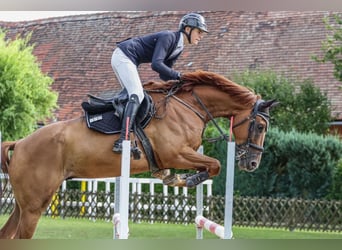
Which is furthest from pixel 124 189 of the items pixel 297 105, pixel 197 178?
pixel 297 105

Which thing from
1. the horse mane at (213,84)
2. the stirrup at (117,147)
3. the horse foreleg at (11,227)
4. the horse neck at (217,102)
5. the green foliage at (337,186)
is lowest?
the green foliage at (337,186)

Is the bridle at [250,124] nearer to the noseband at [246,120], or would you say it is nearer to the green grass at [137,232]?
the noseband at [246,120]

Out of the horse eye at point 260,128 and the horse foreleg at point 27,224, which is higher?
the horse eye at point 260,128

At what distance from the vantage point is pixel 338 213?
42.8ft

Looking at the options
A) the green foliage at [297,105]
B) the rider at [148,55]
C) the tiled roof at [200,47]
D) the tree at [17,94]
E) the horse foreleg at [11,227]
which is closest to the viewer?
the rider at [148,55]

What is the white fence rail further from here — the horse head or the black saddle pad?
the black saddle pad

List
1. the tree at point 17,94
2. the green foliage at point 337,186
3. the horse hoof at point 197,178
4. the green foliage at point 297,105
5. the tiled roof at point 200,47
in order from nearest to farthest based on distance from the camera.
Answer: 1. the horse hoof at point 197,178
2. the green foliage at point 337,186
3. the tree at point 17,94
4. the green foliage at point 297,105
5. the tiled roof at point 200,47

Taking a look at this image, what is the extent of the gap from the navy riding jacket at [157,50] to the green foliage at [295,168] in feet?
22.2

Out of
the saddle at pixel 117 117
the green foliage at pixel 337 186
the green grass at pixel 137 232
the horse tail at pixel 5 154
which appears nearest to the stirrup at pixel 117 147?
the saddle at pixel 117 117

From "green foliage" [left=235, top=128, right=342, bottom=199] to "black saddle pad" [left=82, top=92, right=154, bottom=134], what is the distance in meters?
→ 6.94

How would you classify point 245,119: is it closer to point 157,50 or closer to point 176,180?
point 176,180

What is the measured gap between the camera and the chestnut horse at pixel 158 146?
7.07m
